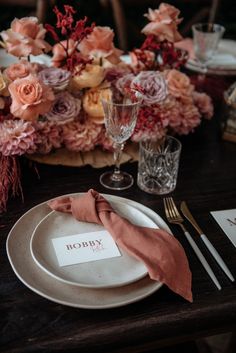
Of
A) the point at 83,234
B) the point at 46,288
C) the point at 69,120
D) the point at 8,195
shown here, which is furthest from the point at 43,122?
the point at 46,288

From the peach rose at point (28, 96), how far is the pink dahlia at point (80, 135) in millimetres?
111

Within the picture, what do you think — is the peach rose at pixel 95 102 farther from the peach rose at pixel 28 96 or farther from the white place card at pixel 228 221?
the white place card at pixel 228 221

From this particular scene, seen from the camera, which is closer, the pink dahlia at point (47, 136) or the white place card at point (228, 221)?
the white place card at point (228, 221)

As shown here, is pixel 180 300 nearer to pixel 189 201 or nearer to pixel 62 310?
pixel 62 310

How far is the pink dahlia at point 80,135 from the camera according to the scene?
95 cm

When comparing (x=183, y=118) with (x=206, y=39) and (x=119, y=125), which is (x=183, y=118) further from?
(x=206, y=39)

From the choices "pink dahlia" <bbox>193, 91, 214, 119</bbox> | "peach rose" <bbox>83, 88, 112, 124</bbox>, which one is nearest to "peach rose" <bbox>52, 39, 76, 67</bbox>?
"peach rose" <bbox>83, 88, 112, 124</bbox>

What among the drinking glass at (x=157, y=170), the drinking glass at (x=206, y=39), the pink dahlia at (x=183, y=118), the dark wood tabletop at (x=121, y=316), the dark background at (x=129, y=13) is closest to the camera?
the dark wood tabletop at (x=121, y=316)

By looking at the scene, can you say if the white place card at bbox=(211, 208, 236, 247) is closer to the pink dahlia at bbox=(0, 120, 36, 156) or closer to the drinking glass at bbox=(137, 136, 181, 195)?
the drinking glass at bbox=(137, 136, 181, 195)

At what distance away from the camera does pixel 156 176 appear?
0.93m

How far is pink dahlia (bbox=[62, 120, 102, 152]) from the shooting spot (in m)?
0.95

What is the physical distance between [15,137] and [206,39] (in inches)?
27.2

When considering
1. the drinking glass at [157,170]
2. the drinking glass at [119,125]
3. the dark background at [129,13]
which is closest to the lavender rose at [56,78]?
the drinking glass at [119,125]

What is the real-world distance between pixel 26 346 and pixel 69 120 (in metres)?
0.49
